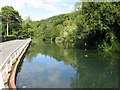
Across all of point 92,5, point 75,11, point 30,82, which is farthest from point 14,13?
point 30,82

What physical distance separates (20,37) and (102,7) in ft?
165

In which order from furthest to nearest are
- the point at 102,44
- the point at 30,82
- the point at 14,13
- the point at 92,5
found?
the point at 14,13
the point at 102,44
the point at 92,5
the point at 30,82

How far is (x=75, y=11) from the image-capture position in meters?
27.8

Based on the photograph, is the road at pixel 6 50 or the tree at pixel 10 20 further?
the tree at pixel 10 20

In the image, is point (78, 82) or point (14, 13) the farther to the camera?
point (14, 13)

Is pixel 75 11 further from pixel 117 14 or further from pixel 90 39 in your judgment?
pixel 117 14

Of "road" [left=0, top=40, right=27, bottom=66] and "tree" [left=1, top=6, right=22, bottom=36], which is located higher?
"tree" [left=1, top=6, right=22, bottom=36]

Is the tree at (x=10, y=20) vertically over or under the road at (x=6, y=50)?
over

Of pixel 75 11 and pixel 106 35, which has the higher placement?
pixel 75 11

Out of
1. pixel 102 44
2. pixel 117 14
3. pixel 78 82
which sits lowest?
pixel 78 82

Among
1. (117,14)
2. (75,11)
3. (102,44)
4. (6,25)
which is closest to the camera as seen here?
(117,14)

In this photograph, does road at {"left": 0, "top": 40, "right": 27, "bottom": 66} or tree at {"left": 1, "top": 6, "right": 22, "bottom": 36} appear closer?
road at {"left": 0, "top": 40, "right": 27, "bottom": 66}

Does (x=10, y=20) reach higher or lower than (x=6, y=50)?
higher

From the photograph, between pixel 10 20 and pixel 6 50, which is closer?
pixel 6 50
